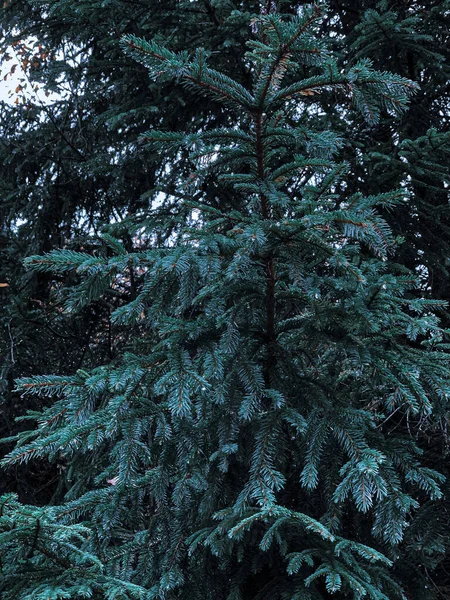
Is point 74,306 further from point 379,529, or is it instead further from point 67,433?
point 379,529

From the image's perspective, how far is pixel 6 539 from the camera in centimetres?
180

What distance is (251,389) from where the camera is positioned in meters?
2.12

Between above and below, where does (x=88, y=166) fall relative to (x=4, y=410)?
above

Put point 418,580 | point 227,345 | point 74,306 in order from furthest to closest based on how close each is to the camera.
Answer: point 418,580
point 227,345
point 74,306

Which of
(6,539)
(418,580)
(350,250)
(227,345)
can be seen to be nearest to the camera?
(6,539)

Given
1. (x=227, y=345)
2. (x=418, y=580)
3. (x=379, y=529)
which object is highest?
(x=227, y=345)

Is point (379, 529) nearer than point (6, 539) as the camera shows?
No

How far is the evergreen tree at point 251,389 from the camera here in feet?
6.15

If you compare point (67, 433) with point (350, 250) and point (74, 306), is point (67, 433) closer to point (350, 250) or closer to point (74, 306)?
point (74, 306)

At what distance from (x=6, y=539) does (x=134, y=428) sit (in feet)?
1.70

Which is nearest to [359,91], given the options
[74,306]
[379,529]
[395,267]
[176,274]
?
[176,274]

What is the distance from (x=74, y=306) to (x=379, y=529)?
1285 mm

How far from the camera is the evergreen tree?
1876 millimetres

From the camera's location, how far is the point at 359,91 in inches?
74.4
